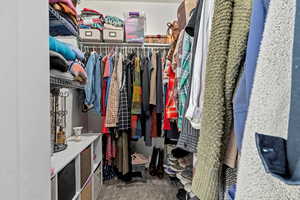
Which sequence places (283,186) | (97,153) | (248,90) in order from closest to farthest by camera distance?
(283,186) < (248,90) < (97,153)

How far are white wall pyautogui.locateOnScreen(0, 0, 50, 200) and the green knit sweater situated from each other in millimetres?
455

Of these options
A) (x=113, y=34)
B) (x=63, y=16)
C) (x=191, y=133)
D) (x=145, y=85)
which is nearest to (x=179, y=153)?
(x=191, y=133)

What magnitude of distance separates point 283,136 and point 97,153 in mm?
1768

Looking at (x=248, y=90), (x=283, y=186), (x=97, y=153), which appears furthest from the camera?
(x=97, y=153)

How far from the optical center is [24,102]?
0.44 metres

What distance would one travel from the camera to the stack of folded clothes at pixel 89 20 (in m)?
1.90

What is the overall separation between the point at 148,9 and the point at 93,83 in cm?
134

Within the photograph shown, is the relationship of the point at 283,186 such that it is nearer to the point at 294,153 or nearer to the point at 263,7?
the point at 294,153

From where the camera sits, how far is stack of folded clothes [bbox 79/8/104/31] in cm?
190

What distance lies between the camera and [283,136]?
27 cm

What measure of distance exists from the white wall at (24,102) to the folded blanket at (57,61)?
0.61 feet

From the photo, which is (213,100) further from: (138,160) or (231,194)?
(138,160)

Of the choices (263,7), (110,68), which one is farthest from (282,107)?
(110,68)

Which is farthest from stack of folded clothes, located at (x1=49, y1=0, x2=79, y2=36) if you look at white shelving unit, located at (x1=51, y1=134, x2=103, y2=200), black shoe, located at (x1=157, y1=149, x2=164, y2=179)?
black shoe, located at (x1=157, y1=149, x2=164, y2=179)
